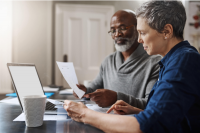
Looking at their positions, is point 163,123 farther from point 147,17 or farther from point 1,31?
point 1,31

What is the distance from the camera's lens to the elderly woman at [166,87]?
22.1 inches

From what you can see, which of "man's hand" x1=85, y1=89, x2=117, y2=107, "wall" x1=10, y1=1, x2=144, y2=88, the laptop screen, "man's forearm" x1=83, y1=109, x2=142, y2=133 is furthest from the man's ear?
"wall" x1=10, y1=1, x2=144, y2=88

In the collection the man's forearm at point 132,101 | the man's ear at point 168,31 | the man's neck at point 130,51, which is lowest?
the man's forearm at point 132,101

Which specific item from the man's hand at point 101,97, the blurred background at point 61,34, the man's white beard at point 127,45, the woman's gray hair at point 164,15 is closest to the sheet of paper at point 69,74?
the man's hand at point 101,97

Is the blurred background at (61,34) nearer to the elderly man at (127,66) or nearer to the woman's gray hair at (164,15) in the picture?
the elderly man at (127,66)

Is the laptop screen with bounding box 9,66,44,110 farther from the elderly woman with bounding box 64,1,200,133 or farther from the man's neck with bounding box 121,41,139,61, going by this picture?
the man's neck with bounding box 121,41,139,61

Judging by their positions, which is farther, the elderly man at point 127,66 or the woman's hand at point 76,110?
the elderly man at point 127,66

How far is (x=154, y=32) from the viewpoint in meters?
0.76

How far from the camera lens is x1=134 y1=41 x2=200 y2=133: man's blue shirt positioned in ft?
1.83

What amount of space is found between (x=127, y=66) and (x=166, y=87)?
0.88m

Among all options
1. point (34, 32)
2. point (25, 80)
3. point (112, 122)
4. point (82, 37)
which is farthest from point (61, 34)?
point (112, 122)

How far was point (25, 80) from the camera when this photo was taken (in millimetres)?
1060

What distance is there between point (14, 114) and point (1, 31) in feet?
9.56

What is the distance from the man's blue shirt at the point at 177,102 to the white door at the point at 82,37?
3.08m
